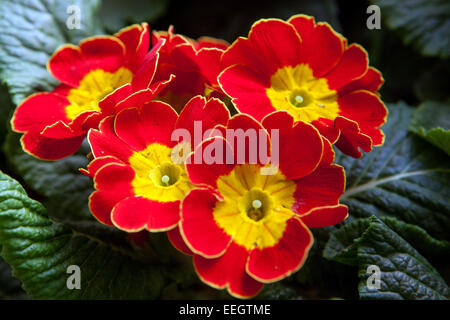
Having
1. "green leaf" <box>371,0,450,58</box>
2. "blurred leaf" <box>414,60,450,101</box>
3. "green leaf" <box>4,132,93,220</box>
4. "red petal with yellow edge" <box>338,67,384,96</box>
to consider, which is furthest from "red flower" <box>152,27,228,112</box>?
"blurred leaf" <box>414,60,450,101</box>

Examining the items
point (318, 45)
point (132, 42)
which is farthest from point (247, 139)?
point (132, 42)

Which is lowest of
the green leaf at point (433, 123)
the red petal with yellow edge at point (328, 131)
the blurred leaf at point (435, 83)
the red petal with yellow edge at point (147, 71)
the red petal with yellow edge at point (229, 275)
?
the blurred leaf at point (435, 83)

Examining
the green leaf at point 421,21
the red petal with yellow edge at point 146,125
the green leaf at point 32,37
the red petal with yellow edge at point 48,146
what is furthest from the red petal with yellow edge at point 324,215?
the green leaf at point 421,21

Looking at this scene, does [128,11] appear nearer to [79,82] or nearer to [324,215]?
[79,82]

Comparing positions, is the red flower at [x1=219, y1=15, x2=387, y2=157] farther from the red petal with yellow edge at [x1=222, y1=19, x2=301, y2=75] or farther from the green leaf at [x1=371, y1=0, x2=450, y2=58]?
the green leaf at [x1=371, y1=0, x2=450, y2=58]

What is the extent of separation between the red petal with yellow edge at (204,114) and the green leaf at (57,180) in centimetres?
58

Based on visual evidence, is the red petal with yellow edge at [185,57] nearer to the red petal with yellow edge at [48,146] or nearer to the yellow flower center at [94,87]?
the yellow flower center at [94,87]

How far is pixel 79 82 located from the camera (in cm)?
128

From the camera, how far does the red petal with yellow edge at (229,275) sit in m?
0.88

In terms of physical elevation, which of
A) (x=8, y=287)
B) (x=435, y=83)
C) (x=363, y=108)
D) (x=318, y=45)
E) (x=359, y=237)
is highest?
(x=318, y=45)

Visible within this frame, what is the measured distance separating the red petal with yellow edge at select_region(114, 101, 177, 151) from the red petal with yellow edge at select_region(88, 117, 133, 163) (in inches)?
0.6

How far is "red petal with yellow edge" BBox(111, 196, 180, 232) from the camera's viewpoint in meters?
0.88

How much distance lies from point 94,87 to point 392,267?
85 cm
